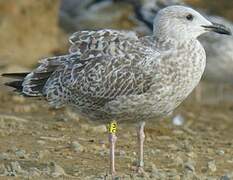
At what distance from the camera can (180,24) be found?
792cm

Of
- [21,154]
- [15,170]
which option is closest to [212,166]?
[21,154]

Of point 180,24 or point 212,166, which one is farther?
point 212,166

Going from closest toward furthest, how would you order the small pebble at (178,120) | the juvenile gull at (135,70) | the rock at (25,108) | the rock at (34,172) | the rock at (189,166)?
the rock at (34,172), the juvenile gull at (135,70), the rock at (189,166), the rock at (25,108), the small pebble at (178,120)

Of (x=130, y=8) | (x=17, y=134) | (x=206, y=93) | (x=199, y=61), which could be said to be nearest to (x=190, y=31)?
(x=199, y=61)

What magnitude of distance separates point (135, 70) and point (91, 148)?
1.58 metres

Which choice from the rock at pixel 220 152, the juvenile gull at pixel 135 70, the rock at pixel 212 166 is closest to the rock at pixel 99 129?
the rock at pixel 220 152

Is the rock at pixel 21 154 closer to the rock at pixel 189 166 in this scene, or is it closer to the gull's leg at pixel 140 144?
the gull's leg at pixel 140 144

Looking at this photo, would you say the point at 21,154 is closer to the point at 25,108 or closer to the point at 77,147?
the point at 77,147

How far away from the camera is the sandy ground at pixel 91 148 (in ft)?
26.2

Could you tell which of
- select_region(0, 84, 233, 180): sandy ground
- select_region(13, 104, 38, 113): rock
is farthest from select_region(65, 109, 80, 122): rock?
select_region(13, 104, 38, 113): rock

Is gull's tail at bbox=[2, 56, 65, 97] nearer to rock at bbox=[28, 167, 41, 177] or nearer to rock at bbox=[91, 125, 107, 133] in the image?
rock at bbox=[28, 167, 41, 177]

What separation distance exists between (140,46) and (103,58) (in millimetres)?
332

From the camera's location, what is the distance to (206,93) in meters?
16.1

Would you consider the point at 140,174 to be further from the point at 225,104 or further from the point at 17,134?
the point at 225,104
